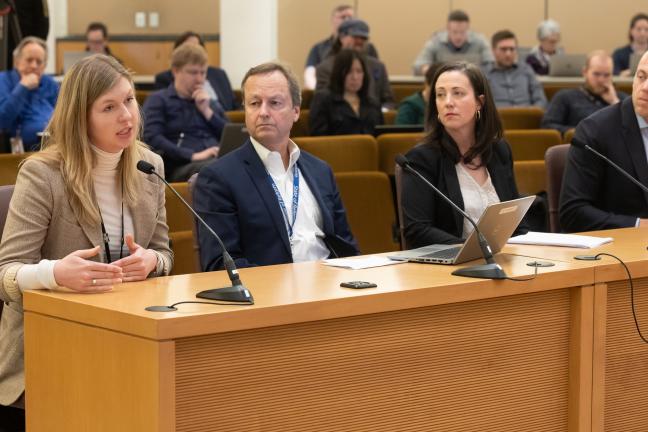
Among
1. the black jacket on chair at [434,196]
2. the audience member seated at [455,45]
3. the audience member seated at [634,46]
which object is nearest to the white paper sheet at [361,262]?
the black jacket on chair at [434,196]

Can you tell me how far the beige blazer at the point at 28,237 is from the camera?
271 cm

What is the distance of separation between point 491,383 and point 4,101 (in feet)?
14.9

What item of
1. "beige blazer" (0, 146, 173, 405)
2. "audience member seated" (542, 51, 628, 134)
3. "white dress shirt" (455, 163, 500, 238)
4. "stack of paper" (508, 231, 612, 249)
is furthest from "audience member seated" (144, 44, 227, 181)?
"beige blazer" (0, 146, 173, 405)

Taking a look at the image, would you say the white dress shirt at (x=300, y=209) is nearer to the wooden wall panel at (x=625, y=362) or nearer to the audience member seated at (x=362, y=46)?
the wooden wall panel at (x=625, y=362)

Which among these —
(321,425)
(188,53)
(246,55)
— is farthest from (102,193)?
(246,55)

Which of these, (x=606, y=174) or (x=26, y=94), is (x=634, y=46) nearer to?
(x=26, y=94)

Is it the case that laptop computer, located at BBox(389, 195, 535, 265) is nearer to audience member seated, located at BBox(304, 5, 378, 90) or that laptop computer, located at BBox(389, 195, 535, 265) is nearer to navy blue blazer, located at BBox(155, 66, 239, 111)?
navy blue blazer, located at BBox(155, 66, 239, 111)

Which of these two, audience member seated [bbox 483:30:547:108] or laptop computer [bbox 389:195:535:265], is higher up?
audience member seated [bbox 483:30:547:108]

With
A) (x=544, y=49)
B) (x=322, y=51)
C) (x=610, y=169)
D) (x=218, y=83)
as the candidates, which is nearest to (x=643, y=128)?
(x=610, y=169)

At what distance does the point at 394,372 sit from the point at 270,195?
1.03 m

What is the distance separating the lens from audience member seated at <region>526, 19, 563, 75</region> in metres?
11.1

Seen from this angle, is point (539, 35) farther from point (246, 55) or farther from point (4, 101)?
point (4, 101)

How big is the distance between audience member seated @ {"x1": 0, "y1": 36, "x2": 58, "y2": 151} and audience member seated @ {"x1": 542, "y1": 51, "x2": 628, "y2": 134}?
10.9ft

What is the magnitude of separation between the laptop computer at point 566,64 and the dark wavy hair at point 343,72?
364 centimetres
